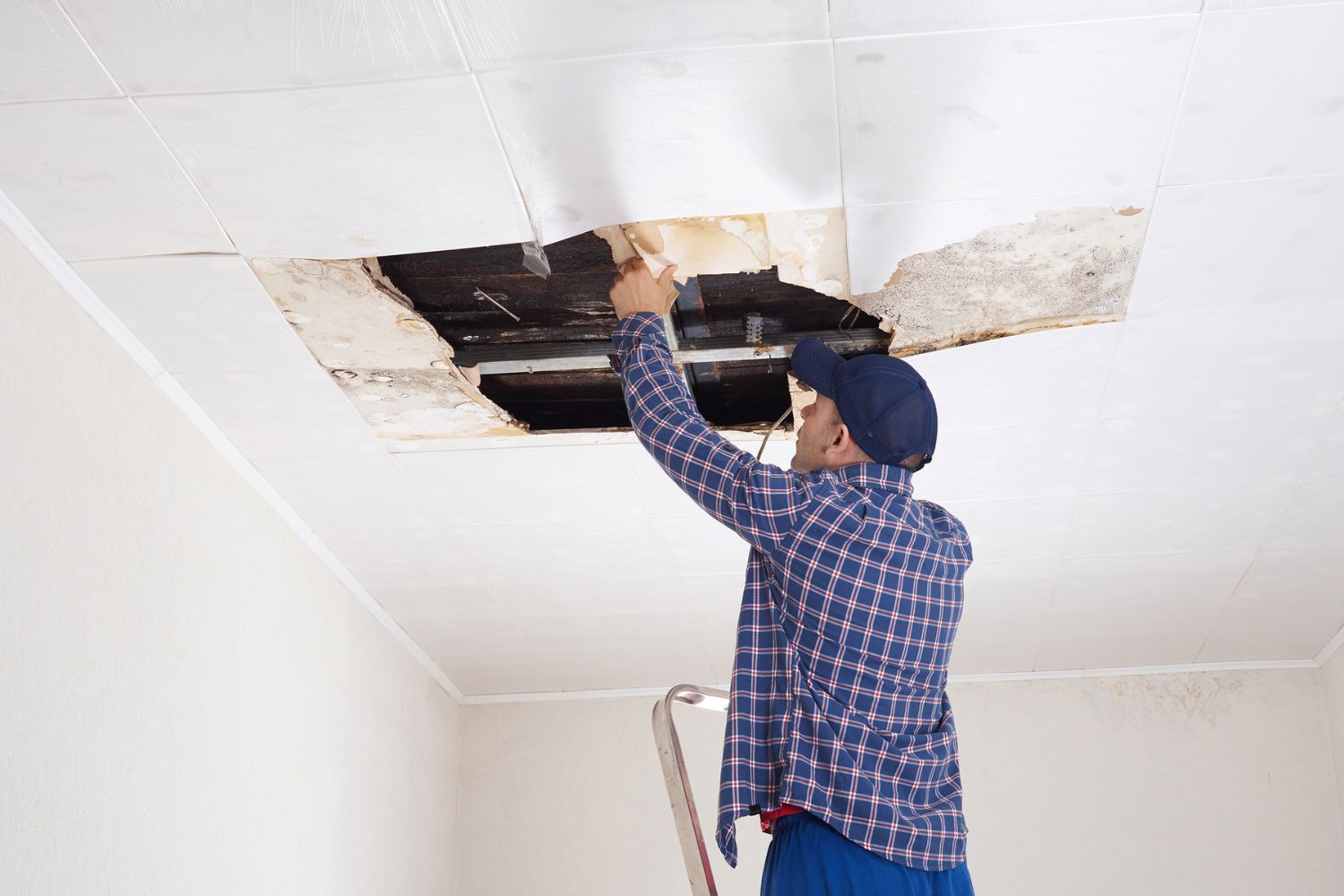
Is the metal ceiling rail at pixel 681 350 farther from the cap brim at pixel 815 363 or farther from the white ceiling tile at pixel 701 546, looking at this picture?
the white ceiling tile at pixel 701 546

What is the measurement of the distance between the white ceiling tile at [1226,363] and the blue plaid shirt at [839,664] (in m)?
1.16

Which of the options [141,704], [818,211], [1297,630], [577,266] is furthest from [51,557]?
[1297,630]

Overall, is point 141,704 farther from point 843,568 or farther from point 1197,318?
point 1197,318

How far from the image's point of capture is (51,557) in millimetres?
2463

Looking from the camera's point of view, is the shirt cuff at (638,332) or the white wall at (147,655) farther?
the white wall at (147,655)


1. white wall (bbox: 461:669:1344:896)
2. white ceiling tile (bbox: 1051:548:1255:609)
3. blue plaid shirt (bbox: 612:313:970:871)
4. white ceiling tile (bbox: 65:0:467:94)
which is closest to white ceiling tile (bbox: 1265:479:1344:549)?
white ceiling tile (bbox: 1051:548:1255:609)

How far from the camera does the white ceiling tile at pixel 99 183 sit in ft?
6.98

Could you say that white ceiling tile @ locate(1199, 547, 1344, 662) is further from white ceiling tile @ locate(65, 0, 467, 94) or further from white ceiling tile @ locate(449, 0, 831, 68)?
white ceiling tile @ locate(65, 0, 467, 94)

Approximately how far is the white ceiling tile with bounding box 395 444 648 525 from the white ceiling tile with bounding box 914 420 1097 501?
2.94ft

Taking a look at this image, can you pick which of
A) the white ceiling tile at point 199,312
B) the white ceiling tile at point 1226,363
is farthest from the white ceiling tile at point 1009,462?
the white ceiling tile at point 199,312

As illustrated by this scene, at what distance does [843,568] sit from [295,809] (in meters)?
2.45

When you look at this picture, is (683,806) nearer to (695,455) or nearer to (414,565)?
(695,455)

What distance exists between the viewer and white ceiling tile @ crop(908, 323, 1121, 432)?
2750 mm

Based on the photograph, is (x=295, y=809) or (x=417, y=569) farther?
(x=417, y=569)
